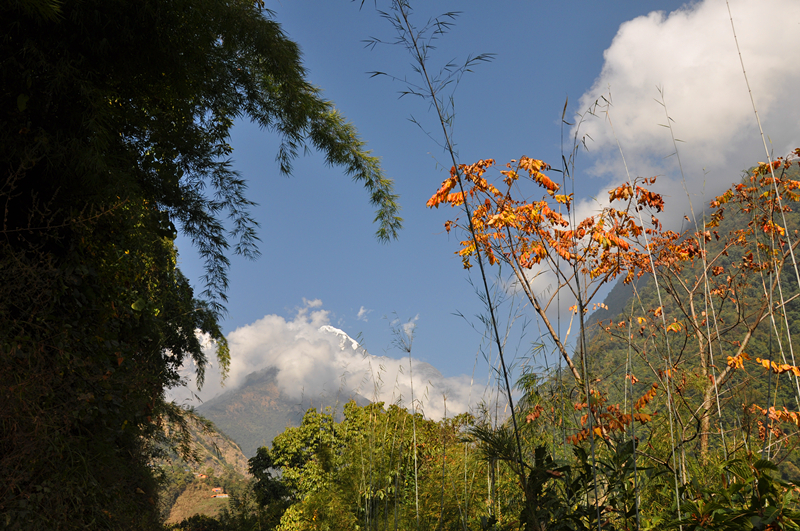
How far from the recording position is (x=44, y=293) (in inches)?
73.3

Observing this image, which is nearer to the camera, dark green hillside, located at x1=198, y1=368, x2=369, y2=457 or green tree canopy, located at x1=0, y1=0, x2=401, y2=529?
green tree canopy, located at x1=0, y1=0, x2=401, y2=529

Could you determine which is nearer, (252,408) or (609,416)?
(609,416)

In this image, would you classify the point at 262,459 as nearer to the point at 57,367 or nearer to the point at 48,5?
the point at 57,367

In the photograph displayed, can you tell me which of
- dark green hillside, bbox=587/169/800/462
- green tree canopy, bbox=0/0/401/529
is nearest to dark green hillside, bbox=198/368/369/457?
green tree canopy, bbox=0/0/401/529

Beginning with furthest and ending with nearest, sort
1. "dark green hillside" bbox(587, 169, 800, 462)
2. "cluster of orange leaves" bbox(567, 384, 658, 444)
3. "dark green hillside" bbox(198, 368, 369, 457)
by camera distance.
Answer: "dark green hillside" bbox(198, 368, 369, 457) < "cluster of orange leaves" bbox(567, 384, 658, 444) < "dark green hillside" bbox(587, 169, 800, 462)

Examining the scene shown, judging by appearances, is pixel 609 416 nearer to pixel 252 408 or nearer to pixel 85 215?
pixel 85 215

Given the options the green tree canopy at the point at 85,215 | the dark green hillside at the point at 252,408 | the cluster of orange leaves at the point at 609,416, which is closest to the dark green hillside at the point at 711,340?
the cluster of orange leaves at the point at 609,416

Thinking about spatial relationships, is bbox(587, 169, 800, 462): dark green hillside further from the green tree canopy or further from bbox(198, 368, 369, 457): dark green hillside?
bbox(198, 368, 369, 457): dark green hillside

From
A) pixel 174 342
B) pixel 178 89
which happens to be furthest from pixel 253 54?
pixel 174 342

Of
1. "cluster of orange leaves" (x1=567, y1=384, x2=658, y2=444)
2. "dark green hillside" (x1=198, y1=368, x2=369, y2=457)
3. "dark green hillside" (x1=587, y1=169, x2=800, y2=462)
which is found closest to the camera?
"dark green hillside" (x1=587, y1=169, x2=800, y2=462)

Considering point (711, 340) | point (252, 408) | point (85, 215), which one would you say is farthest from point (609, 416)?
point (252, 408)

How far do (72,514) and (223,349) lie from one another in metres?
3.85

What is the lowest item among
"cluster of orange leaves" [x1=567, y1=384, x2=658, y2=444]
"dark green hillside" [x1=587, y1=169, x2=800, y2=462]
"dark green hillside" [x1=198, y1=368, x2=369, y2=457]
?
"cluster of orange leaves" [x1=567, y1=384, x2=658, y2=444]

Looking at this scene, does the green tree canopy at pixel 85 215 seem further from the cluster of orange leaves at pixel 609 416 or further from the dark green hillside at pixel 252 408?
the dark green hillside at pixel 252 408
